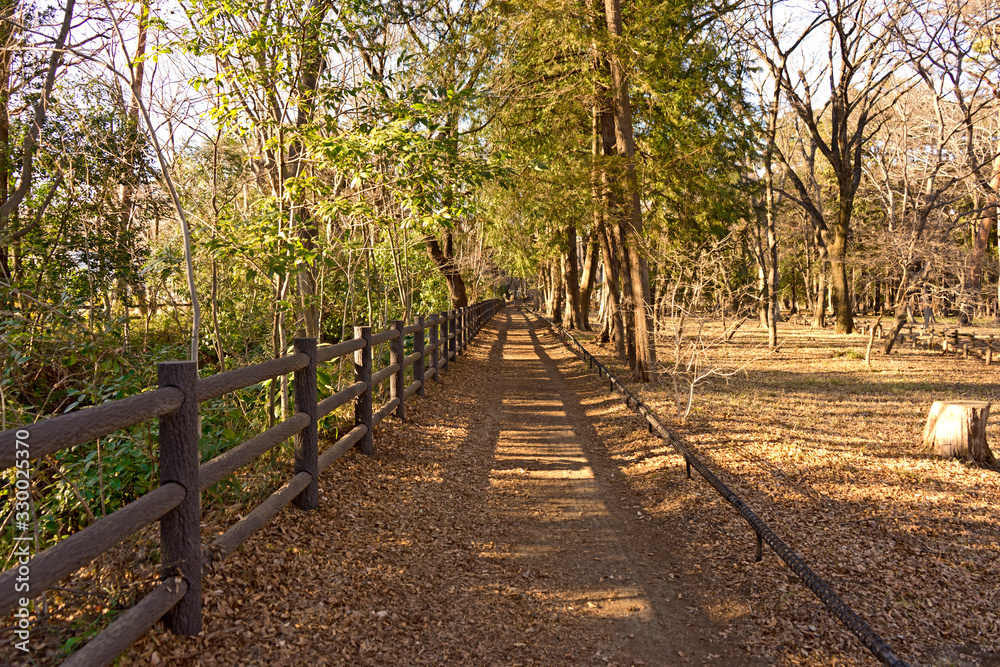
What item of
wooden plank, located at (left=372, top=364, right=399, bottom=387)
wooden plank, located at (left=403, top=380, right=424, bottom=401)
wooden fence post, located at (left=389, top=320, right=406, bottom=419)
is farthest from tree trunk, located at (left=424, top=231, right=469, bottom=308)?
wooden plank, located at (left=372, top=364, right=399, bottom=387)

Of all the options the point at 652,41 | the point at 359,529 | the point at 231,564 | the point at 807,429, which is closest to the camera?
the point at 231,564

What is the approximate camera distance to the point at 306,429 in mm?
5082

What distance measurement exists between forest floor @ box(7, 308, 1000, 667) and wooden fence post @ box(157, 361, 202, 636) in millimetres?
143

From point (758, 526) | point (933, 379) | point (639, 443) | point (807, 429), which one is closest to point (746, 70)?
point (933, 379)

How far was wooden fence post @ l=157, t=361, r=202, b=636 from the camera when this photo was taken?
10.7 feet

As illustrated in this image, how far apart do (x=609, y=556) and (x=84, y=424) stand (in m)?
4.08

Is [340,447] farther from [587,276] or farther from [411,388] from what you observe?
[587,276]

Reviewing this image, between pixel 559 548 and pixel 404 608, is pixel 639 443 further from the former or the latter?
pixel 404 608

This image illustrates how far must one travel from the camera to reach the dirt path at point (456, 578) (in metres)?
3.74

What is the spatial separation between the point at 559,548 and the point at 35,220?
7240mm

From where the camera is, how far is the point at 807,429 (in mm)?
9211

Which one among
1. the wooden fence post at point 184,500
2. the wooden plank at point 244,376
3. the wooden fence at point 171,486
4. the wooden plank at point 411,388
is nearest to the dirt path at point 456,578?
the wooden fence post at point 184,500

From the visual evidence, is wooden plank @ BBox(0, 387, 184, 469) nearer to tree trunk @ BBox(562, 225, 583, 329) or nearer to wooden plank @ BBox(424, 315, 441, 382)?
wooden plank @ BBox(424, 315, 441, 382)

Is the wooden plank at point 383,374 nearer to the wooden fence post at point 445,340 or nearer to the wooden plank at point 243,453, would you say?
the wooden plank at point 243,453
